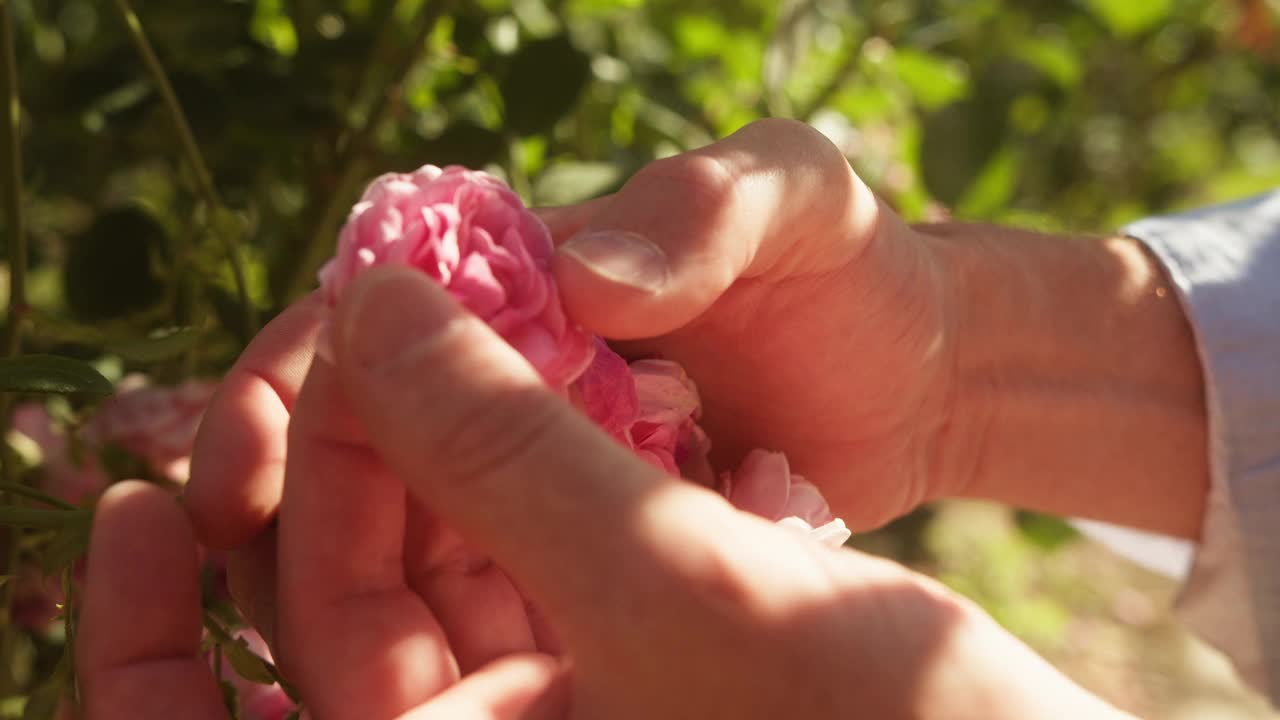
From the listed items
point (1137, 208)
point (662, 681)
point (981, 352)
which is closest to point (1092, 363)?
→ point (981, 352)

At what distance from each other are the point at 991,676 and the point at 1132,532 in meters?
0.92

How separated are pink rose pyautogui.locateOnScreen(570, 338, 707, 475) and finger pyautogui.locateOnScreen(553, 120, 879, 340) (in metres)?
0.07

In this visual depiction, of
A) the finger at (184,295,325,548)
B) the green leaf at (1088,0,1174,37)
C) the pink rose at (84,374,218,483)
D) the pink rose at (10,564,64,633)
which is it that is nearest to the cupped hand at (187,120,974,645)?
the finger at (184,295,325,548)

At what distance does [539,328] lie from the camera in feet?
2.37

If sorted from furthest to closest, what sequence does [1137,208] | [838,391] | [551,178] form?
[1137,208], [551,178], [838,391]

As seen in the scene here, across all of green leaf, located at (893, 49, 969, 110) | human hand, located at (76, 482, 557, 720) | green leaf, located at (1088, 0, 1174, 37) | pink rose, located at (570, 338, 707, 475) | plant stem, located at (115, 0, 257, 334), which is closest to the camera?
human hand, located at (76, 482, 557, 720)

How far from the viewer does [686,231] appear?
73cm

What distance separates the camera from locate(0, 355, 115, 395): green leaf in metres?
0.72

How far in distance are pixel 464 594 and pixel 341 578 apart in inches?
3.4

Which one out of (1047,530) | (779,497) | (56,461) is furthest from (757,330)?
(1047,530)

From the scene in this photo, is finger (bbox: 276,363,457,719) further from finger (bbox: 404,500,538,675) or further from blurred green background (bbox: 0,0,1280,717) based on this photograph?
blurred green background (bbox: 0,0,1280,717)

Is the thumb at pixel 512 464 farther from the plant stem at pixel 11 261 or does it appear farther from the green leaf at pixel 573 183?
the green leaf at pixel 573 183

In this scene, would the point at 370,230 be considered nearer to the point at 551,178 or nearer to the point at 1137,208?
the point at 551,178

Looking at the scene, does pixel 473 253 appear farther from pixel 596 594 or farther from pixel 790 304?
pixel 790 304
